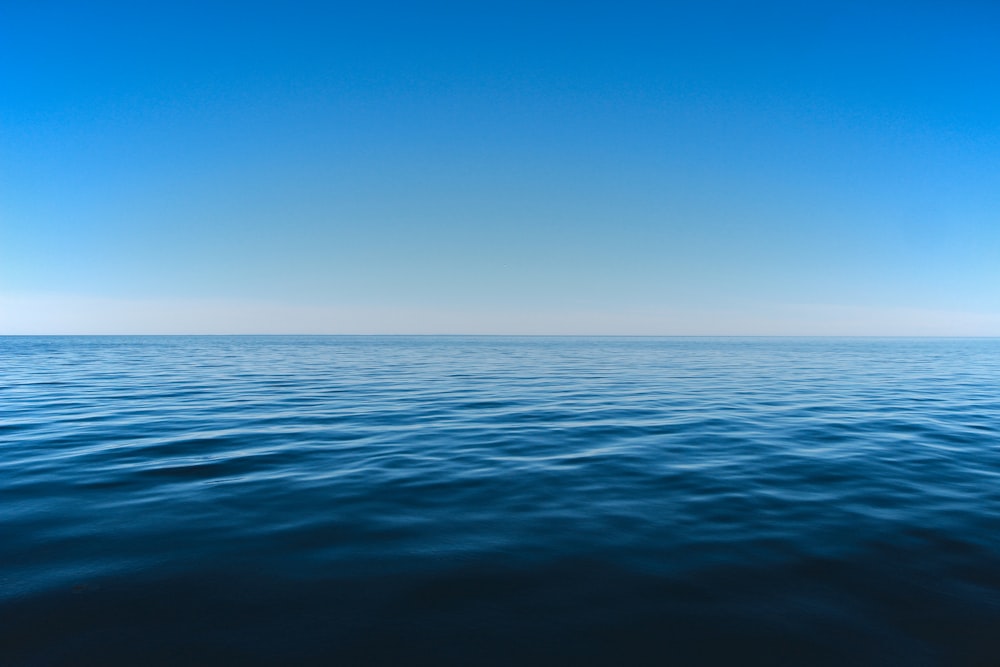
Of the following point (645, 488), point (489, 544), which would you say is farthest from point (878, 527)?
point (489, 544)

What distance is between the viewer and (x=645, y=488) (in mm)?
8328

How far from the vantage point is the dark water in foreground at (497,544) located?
427 cm

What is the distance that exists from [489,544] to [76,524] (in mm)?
5392

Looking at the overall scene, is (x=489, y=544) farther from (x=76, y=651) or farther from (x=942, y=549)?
(x=942, y=549)

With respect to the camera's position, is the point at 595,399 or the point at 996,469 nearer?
the point at 996,469

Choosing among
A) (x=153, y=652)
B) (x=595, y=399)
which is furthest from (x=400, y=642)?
(x=595, y=399)

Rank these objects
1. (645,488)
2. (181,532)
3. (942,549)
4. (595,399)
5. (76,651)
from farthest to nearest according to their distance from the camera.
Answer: (595,399)
(645,488)
(181,532)
(942,549)
(76,651)

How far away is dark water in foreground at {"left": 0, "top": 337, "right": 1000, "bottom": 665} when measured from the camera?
4.27m

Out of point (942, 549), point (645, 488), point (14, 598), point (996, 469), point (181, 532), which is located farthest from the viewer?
point (996, 469)

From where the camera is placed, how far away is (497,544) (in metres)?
6.11

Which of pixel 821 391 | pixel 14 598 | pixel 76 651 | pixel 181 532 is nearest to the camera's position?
pixel 76 651

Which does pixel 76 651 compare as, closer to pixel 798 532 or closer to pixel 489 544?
pixel 489 544

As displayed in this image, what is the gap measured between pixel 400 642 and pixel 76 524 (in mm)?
5206

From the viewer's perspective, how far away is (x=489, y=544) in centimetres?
612
